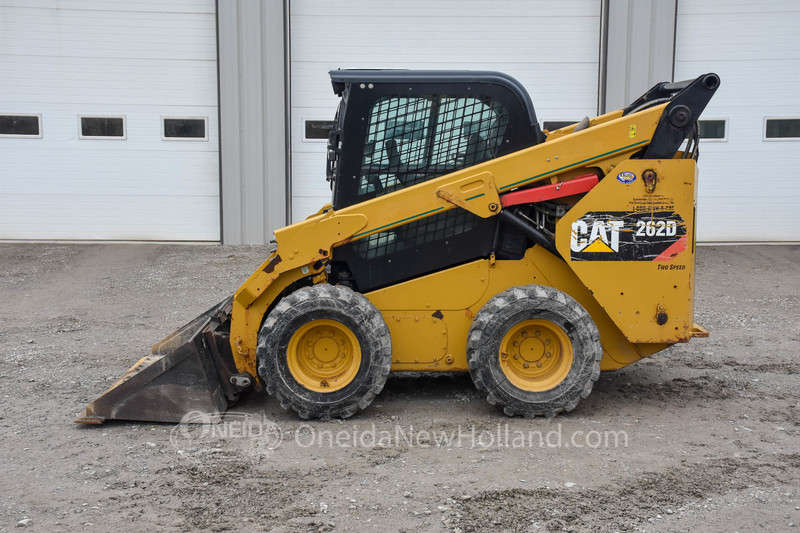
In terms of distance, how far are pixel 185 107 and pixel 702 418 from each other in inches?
366

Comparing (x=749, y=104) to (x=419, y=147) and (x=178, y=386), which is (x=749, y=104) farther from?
(x=178, y=386)

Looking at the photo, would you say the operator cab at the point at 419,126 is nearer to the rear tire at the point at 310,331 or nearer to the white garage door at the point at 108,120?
the rear tire at the point at 310,331

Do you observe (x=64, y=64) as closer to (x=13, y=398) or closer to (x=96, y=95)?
(x=96, y=95)

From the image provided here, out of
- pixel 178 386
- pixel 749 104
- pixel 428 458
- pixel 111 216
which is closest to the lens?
pixel 428 458

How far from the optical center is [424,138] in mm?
5312

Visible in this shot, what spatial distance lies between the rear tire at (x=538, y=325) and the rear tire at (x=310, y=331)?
63 cm

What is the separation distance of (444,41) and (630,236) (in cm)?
765

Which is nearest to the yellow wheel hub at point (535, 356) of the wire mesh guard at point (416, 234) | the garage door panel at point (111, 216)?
the wire mesh guard at point (416, 234)

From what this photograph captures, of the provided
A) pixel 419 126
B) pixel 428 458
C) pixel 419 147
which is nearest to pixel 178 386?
pixel 428 458

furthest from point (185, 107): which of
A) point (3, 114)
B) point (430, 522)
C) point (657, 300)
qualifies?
point (430, 522)

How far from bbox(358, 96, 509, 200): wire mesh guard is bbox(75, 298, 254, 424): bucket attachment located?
1452 mm

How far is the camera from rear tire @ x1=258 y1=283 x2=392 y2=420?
5.04 m

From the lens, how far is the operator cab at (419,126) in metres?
5.25

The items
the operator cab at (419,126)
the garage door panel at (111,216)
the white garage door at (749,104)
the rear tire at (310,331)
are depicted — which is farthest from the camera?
the garage door panel at (111,216)
